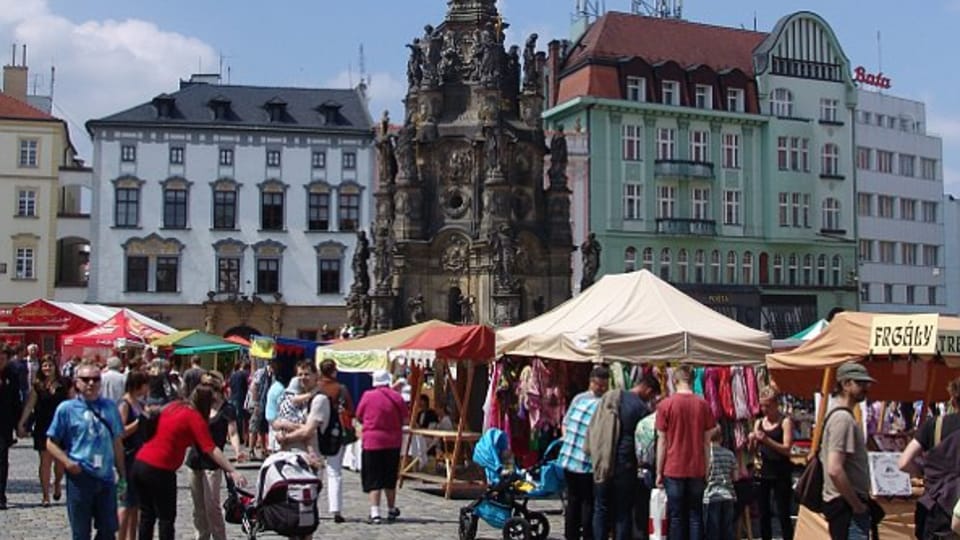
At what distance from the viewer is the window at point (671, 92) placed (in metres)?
60.1

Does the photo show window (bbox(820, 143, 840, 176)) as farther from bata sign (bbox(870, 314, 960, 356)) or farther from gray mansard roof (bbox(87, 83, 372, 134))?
bata sign (bbox(870, 314, 960, 356))

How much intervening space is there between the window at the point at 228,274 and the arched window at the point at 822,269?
1105 inches

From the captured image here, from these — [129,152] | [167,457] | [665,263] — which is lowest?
[167,457]

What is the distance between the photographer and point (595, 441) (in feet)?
37.3

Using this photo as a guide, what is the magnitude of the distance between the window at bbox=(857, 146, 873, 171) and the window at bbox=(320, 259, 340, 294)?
2693cm

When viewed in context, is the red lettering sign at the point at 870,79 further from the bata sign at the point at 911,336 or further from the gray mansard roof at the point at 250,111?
the bata sign at the point at 911,336

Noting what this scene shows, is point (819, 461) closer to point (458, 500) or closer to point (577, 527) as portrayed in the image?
point (577, 527)

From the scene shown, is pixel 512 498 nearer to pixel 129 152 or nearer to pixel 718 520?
pixel 718 520

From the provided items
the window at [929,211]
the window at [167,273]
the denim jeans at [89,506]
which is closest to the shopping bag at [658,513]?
the denim jeans at [89,506]

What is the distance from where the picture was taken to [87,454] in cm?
962

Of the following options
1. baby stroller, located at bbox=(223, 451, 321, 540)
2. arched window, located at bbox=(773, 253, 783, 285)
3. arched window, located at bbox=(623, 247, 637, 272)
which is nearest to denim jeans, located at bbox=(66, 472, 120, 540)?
baby stroller, located at bbox=(223, 451, 321, 540)

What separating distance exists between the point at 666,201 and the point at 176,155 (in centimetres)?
2275

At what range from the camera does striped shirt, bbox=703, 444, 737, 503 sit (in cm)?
1091

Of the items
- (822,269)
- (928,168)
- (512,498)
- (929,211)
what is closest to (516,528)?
(512,498)
